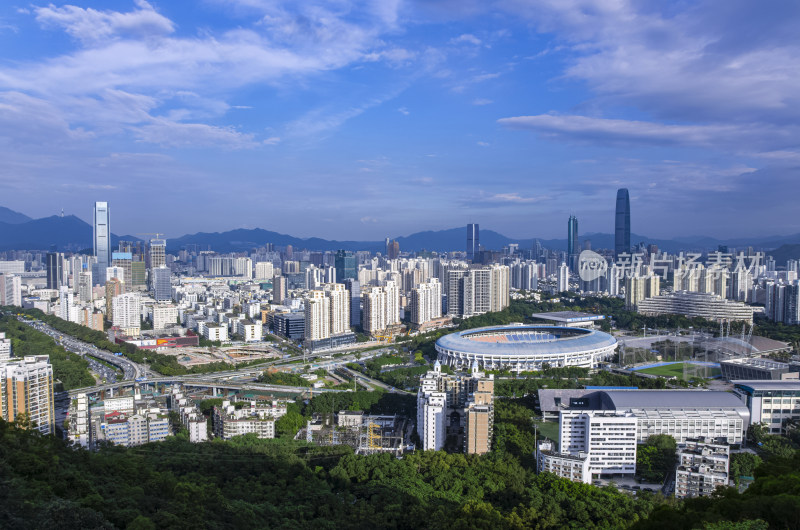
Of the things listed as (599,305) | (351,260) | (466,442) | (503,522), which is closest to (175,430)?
(466,442)

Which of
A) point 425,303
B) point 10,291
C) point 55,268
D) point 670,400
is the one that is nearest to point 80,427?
point 670,400

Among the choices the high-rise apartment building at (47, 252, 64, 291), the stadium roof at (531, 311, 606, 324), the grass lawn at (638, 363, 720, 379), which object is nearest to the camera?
the grass lawn at (638, 363, 720, 379)

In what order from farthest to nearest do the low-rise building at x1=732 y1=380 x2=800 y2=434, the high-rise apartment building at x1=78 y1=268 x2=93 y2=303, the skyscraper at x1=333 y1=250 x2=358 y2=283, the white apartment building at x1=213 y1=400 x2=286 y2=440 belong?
the skyscraper at x1=333 y1=250 x2=358 y2=283
the high-rise apartment building at x1=78 y1=268 x2=93 y2=303
the low-rise building at x1=732 y1=380 x2=800 y2=434
the white apartment building at x1=213 y1=400 x2=286 y2=440

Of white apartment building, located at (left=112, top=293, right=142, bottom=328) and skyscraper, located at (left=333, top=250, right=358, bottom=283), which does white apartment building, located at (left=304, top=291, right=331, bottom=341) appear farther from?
skyscraper, located at (left=333, top=250, right=358, bottom=283)

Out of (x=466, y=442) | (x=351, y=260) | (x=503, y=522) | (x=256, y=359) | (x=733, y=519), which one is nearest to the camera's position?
(x=733, y=519)

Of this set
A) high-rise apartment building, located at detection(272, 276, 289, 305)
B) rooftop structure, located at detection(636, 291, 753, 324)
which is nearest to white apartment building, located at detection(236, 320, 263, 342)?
high-rise apartment building, located at detection(272, 276, 289, 305)

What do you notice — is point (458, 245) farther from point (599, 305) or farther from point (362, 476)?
point (362, 476)

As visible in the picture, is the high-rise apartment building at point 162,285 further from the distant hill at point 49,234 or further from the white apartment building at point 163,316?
the distant hill at point 49,234

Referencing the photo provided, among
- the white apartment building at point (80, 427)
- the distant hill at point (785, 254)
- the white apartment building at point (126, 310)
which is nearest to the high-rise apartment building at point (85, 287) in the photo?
the white apartment building at point (126, 310)
